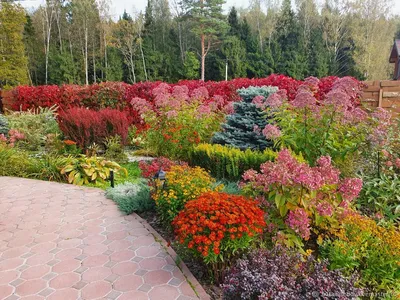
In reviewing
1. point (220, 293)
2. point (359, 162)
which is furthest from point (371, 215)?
point (220, 293)

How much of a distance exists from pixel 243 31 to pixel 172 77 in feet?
27.0

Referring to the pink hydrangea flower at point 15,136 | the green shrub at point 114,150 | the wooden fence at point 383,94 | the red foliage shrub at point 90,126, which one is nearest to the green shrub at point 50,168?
the red foliage shrub at point 90,126

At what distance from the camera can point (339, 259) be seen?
2438mm

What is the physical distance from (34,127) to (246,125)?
5.48 metres

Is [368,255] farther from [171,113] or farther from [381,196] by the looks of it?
[171,113]

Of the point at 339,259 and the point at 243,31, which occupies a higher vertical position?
the point at 243,31

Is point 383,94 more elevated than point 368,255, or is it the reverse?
point 383,94

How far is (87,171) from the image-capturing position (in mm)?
4977

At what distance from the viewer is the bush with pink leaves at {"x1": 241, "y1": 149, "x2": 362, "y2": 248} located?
250 cm

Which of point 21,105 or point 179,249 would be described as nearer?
point 179,249

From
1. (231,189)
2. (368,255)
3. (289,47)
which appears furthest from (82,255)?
(289,47)

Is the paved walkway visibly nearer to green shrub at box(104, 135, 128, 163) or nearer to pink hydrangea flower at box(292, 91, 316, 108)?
green shrub at box(104, 135, 128, 163)

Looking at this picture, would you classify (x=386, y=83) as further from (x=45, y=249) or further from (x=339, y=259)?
(x=45, y=249)

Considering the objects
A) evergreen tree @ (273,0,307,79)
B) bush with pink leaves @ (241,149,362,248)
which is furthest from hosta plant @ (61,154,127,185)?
evergreen tree @ (273,0,307,79)
